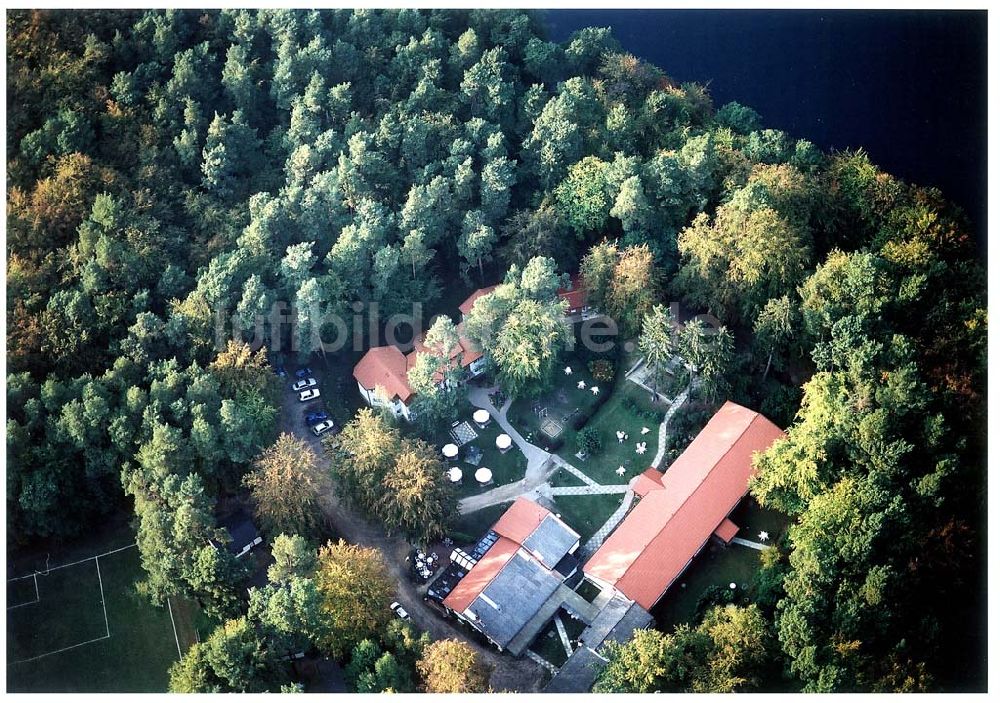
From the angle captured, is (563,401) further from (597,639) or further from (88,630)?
(88,630)

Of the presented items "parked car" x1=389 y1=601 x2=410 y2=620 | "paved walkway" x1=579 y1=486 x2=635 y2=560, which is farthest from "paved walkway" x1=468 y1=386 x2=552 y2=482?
"parked car" x1=389 y1=601 x2=410 y2=620

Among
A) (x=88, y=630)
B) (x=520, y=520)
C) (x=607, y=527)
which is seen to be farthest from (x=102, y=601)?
(x=607, y=527)

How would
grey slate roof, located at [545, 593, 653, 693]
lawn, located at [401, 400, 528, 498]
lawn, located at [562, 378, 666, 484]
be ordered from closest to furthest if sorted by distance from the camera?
1. grey slate roof, located at [545, 593, 653, 693]
2. lawn, located at [401, 400, 528, 498]
3. lawn, located at [562, 378, 666, 484]

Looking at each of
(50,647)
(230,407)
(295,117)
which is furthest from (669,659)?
(295,117)

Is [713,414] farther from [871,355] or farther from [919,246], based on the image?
[919,246]

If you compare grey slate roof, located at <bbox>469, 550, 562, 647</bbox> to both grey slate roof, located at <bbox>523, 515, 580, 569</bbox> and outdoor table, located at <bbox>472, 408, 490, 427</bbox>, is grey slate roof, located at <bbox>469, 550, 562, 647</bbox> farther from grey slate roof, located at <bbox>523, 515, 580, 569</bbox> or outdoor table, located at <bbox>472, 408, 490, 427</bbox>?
outdoor table, located at <bbox>472, 408, 490, 427</bbox>

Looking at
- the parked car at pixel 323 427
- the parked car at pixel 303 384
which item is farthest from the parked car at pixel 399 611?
the parked car at pixel 303 384
